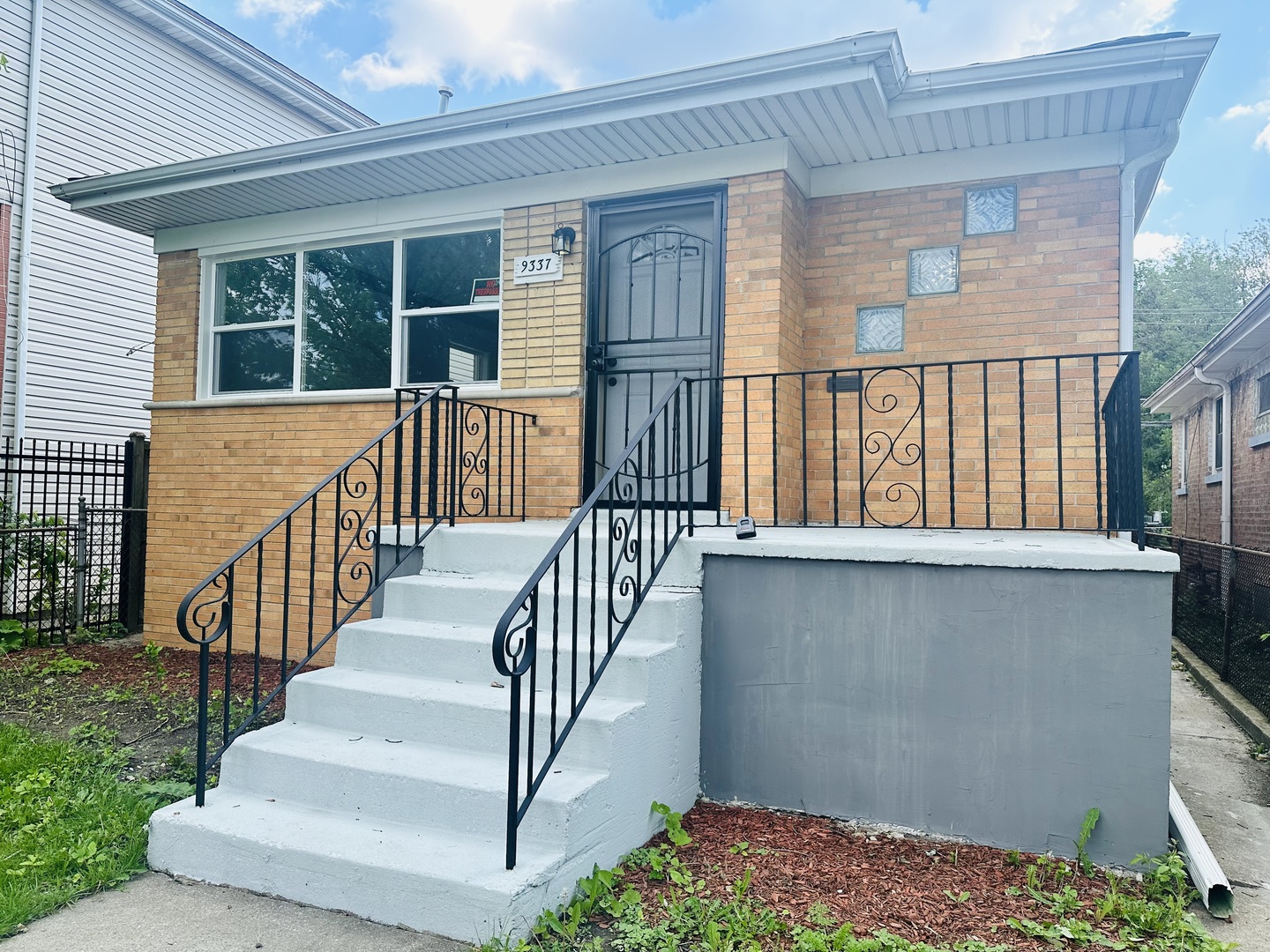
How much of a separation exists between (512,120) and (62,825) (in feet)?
13.8

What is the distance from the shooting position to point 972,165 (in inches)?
204

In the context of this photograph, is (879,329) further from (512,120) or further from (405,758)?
(405,758)

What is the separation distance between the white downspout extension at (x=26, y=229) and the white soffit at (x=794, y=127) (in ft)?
10.8

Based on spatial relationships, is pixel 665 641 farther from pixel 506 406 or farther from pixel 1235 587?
pixel 1235 587

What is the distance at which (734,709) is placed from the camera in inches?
145

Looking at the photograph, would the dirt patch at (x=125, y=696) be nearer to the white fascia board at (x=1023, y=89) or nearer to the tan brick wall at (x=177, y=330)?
the tan brick wall at (x=177, y=330)

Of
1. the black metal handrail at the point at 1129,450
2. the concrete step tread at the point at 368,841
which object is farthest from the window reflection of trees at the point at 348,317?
the black metal handrail at the point at 1129,450

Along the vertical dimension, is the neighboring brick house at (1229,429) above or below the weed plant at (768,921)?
above

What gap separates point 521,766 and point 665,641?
0.83 meters

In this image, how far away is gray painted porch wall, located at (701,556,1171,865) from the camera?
318 centimetres

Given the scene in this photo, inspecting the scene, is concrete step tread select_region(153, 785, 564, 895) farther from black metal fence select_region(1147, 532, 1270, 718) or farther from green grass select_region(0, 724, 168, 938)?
black metal fence select_region(1147, 532, 1270, 718)

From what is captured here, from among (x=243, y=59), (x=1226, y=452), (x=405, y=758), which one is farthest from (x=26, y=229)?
(x=1226, y=452)

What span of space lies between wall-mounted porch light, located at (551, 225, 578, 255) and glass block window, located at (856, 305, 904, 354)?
6.26ft

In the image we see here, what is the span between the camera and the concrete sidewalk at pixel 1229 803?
285 centimetres
